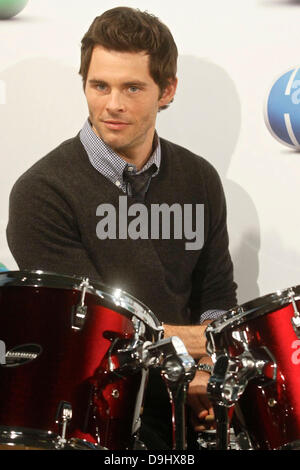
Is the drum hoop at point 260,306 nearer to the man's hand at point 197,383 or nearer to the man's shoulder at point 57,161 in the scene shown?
the man's hand at point 197,383

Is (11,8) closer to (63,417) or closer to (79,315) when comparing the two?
(79,315)

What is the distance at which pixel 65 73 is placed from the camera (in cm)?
249

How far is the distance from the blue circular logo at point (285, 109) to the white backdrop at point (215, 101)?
0.03m

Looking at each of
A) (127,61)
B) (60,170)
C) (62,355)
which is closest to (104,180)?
(60,170)

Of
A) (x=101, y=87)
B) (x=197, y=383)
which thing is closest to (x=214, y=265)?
(x=197, y=383)

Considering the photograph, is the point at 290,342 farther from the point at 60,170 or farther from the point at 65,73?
the point at 65,73

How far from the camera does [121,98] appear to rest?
2.36 m

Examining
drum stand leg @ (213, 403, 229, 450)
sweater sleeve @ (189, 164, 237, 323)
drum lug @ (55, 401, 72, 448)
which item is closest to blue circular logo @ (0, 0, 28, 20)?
sweater sleeve @ (189, 164, 237, 323)

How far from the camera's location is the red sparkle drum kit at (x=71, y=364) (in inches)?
67.9

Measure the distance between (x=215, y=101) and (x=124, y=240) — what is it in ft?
1.96

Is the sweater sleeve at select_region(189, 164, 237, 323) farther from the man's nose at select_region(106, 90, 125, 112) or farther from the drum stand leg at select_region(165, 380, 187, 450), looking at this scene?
the drum stand leg at select_region(165, 380, 187, 450)
